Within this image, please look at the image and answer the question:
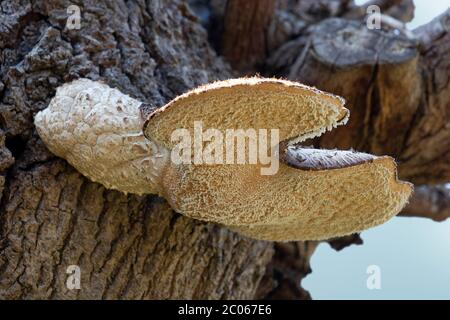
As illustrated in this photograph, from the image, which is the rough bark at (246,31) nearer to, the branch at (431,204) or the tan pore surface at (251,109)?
the branch at (431,204)

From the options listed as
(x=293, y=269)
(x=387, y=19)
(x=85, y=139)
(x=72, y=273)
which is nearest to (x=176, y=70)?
(x=85, y=139)

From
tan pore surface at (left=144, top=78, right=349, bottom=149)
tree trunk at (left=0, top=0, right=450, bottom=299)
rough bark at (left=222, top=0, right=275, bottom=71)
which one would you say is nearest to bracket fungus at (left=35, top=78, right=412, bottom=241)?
tan pore surface at (left=144, top=78, right=349, bottom=149)

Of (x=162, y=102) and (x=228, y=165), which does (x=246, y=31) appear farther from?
(x=228, y=165)

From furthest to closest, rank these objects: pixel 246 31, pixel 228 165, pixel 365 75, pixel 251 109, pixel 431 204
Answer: pixel 431 204
pixel 246 31
pixel 365 75
pixel 228 165
pixel 251 109

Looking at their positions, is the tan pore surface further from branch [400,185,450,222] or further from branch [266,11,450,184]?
branch [400,185,450,222]

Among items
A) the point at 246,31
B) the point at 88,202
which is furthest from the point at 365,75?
the point at 88,202

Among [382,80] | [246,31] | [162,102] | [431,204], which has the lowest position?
[162,102]
